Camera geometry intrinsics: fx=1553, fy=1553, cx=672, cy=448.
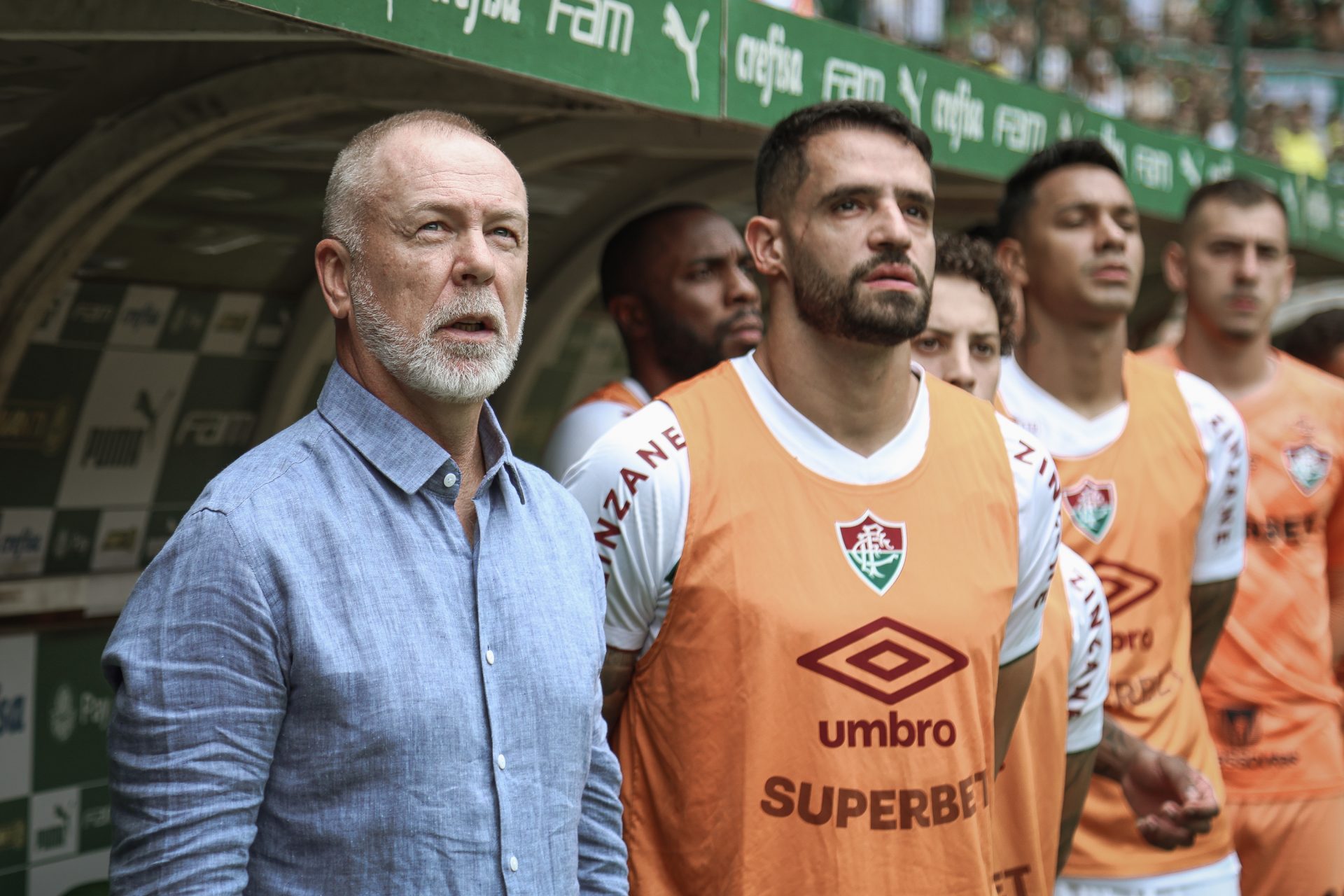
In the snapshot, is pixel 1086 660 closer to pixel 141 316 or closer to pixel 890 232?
pixel 890 232

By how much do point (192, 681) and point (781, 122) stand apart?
1.68 meters

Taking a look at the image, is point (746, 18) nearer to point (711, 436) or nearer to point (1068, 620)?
point (711, 436)

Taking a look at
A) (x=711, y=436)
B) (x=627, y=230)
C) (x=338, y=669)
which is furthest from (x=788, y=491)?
(x=627, y=230)

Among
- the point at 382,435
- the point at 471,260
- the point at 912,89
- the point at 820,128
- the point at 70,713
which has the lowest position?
the point at 70,713

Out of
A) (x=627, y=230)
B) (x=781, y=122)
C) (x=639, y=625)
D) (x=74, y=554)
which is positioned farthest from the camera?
(x=627, y=230)

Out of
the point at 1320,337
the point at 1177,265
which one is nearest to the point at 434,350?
the point at 1177,265

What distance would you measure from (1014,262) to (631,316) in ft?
3.35

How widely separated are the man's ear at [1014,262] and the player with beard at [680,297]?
0.66 m

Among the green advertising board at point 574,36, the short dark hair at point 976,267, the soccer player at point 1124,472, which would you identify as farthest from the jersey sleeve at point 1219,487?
the green advertising board at point 574,36

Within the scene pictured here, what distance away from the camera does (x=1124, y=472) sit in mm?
3643

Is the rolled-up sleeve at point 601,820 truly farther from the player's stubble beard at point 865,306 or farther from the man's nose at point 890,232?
the man's nose at point 890,232

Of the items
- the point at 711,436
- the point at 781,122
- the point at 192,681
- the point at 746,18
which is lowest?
the point at 192,681

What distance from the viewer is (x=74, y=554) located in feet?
11.9

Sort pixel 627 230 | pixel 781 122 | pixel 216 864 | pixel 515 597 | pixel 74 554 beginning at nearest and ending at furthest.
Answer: pixel 216 864, pixel 515 597, pixel 781 122, pixel 74 554, pixel 627 230
